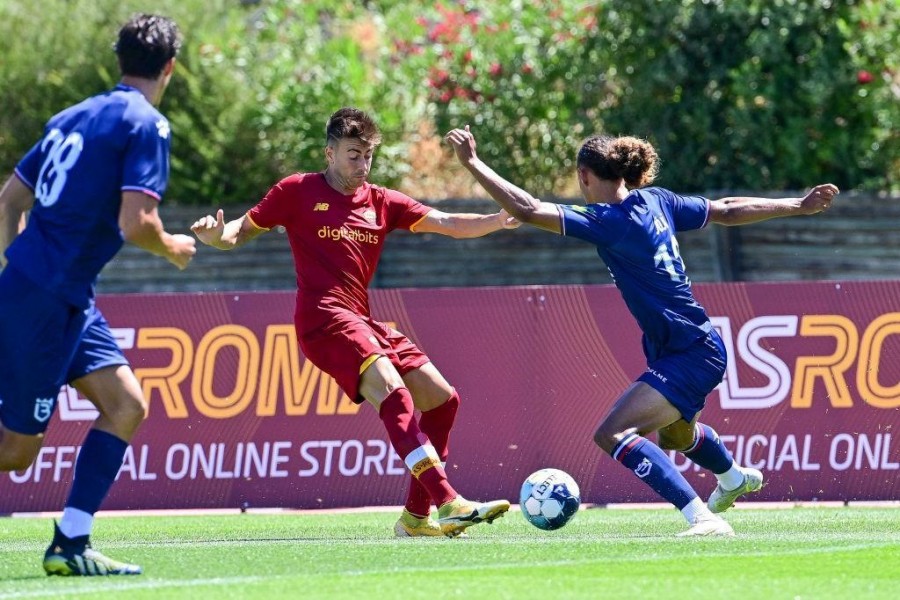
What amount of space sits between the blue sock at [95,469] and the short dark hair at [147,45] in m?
1.50

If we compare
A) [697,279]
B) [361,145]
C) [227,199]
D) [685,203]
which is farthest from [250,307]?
[227,199]

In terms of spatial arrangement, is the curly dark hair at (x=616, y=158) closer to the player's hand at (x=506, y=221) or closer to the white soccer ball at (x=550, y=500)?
the player's hand at (x=506, y=221)

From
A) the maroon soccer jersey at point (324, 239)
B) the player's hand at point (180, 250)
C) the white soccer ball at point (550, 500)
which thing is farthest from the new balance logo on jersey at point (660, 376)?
the player's hand at point (180, 250)

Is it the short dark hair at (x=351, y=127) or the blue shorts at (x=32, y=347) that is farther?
the short dark hair at (x=351, y=127)

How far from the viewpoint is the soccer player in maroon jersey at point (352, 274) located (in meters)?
8.80

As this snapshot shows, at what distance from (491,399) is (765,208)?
3.38 meters

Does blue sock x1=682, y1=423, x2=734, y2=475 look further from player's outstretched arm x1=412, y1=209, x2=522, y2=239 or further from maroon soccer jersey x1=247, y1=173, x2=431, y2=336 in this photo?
maroon soccer jersey x1=247, y1=173, x2=431, y2=336

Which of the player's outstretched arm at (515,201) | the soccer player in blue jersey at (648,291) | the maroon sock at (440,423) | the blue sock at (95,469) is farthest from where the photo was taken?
the maroon sock at (440,423)

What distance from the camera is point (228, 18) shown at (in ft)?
72.7

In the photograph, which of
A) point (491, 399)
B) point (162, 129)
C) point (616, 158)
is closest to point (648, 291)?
point (616, 158)

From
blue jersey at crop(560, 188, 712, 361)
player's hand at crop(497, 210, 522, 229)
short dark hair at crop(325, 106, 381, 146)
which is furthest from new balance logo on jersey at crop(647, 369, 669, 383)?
short dark hair at crop(325, 106, 381, 146)

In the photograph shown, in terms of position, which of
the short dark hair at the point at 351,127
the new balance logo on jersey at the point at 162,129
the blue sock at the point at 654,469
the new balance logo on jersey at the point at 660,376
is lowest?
the blue sock at the point at 654,469

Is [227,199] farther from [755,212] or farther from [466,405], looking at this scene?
[755,212]

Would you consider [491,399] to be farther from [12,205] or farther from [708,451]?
[12,205]
